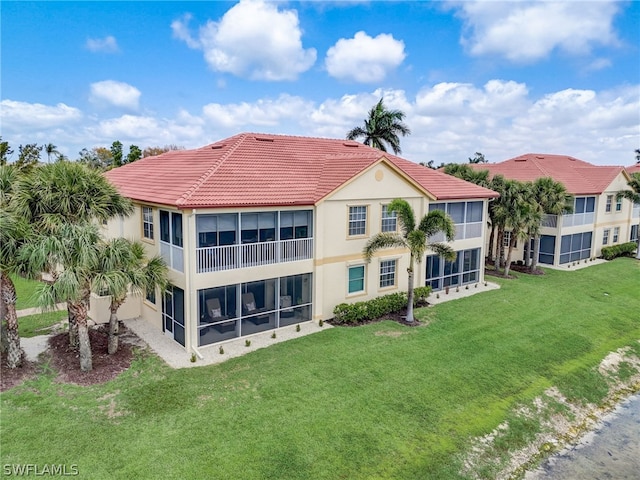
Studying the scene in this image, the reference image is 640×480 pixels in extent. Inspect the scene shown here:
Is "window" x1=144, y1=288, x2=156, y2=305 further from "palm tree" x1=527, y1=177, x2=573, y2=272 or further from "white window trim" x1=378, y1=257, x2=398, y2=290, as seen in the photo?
"palm tree" x1=527, y1=177, x2=573, y2=272

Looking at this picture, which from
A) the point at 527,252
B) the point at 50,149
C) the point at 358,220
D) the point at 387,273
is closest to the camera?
the point at 358,220

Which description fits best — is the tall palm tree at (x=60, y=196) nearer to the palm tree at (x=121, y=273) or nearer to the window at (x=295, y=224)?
the palm tree at (x=121, y=273)

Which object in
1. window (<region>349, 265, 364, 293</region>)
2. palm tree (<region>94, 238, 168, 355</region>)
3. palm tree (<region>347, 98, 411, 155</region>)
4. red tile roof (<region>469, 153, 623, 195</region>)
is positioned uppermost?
palm tree (<region>347, 98, 411, 155</region>)

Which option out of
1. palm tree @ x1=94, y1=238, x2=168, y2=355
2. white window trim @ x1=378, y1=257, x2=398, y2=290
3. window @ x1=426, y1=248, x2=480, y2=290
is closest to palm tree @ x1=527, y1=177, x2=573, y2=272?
window @ x1=426, y1=248, x2=480, y2=290

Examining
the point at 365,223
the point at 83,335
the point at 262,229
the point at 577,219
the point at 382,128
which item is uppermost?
the point at 382,128

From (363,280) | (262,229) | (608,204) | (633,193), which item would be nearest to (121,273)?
(262,229)

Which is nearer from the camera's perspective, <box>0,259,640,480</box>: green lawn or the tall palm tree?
<box>0,259,640,480</box>: green lawn

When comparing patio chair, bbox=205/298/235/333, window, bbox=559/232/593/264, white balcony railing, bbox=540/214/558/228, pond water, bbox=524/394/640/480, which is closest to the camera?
pond water, bbox=524/394/640/480

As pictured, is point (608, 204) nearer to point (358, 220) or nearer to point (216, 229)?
point (358, 220)
